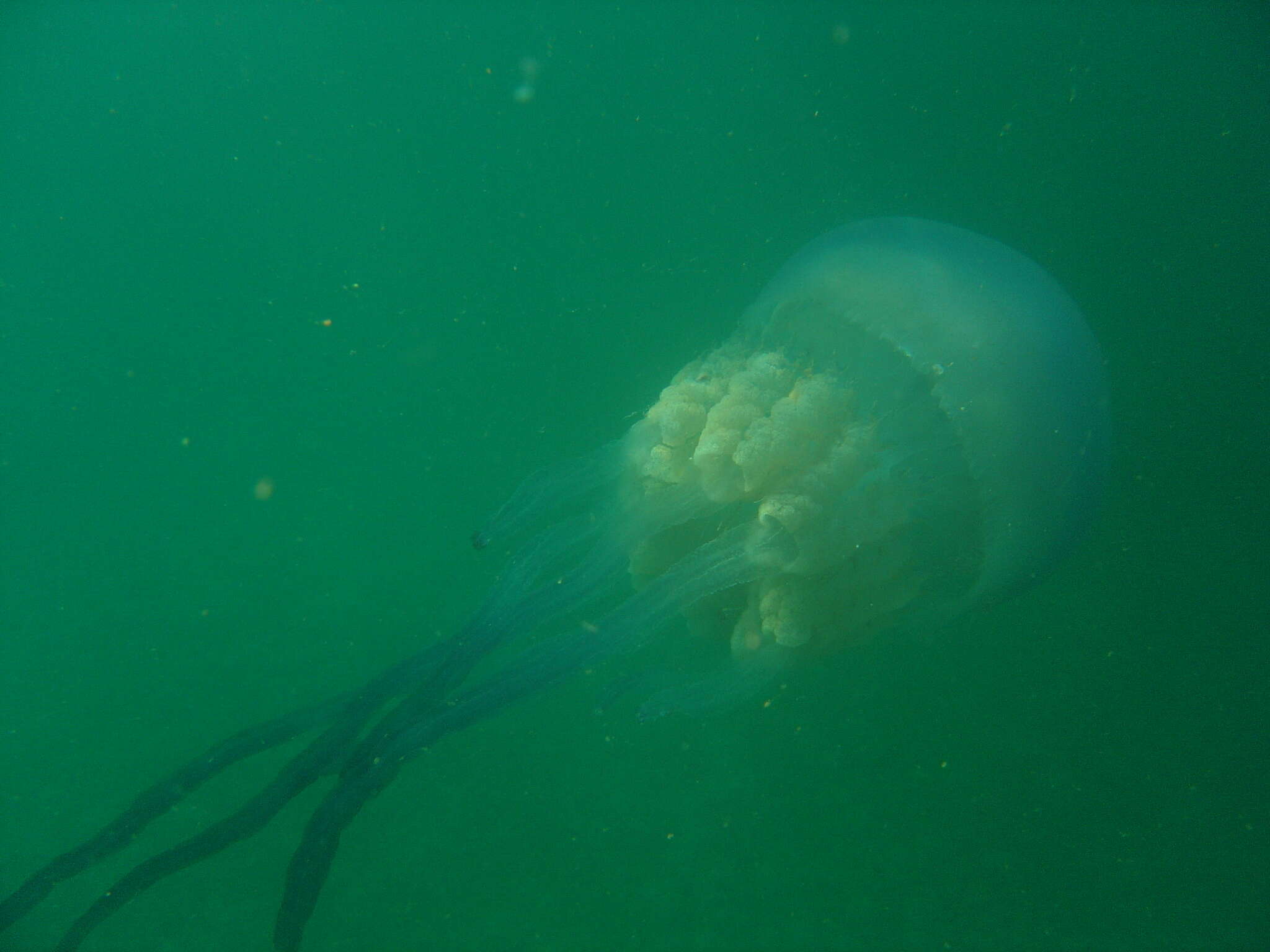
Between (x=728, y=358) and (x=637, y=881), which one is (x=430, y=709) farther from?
(x=637, y=881)

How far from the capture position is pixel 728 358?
315 cm

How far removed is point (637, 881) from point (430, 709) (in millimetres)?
2610

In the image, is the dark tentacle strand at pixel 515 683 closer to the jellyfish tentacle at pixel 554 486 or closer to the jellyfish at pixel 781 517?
the jellyfish at pixel 781 517

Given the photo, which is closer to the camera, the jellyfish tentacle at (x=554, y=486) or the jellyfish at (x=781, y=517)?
the jellyfish at (x=781, y=517)

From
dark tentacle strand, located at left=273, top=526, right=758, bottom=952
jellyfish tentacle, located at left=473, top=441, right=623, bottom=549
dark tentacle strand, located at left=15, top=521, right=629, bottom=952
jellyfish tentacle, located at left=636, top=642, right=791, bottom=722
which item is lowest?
jellyfish tentacle, located at left=636, top=642, right=791, bottom=722

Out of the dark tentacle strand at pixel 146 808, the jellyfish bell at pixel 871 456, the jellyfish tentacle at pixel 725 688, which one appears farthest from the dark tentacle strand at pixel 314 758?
the jellyfish tentacle at pixel 725 688

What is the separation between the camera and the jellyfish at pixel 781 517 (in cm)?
272

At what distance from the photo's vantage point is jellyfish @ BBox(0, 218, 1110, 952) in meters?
2.72

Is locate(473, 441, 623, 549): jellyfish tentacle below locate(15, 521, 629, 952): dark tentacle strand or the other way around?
the other way around

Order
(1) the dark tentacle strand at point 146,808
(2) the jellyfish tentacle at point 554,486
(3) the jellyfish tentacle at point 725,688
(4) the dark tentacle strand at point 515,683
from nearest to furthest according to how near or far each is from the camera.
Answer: (4) the dark tentacle strand at point 515,683 → (3) the jellyfish tentacle at point 725,688 → (1) the dark tentacle strand at point 146,808 → (2) the jellyfish tentacle at point 554,486

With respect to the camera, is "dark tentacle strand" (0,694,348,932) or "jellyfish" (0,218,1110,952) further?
"dark tentacle strand" (0,694,348,932)

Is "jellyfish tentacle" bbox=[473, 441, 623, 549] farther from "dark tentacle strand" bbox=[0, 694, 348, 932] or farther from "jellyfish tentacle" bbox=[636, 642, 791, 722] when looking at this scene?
"dark tentacle strand" bbox=[0, 694, 348, 932]

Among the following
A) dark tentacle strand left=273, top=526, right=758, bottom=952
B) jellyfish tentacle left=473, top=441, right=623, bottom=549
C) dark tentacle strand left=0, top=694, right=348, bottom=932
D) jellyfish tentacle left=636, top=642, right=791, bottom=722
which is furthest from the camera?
jellyfish tentacle left=473, top=441, right=623, bottom=549

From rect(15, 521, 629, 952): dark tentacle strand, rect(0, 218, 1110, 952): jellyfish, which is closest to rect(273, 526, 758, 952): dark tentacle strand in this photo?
rect(0, 218, 1110, 952): jellyfish
